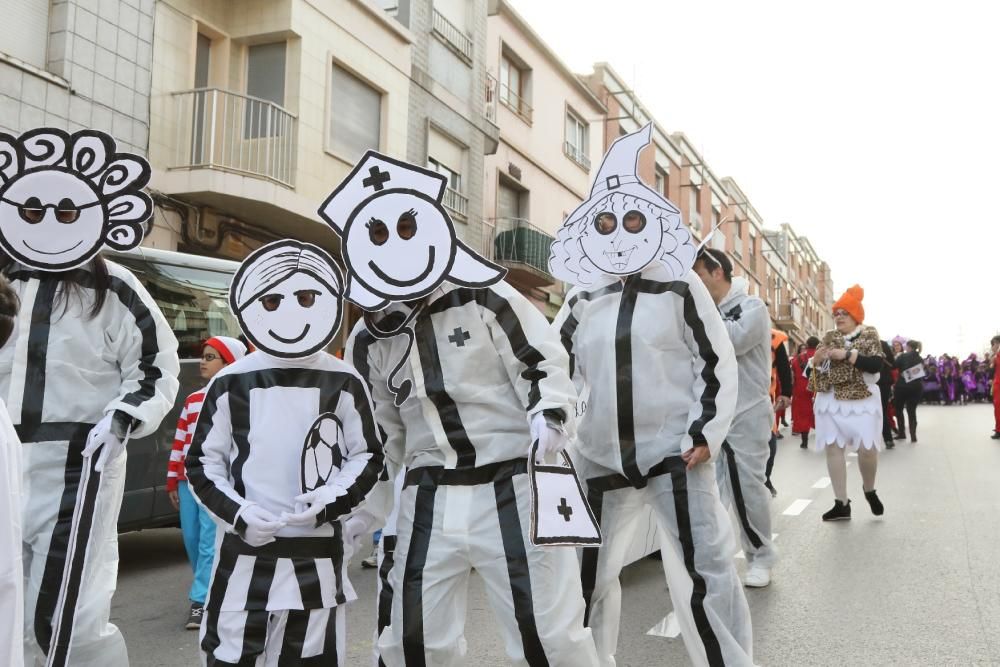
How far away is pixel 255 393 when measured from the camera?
121 inches

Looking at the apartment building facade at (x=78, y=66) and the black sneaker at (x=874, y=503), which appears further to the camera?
the apartment building facade at (x=78, y=66)

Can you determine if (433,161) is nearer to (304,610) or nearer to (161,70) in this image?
(161,70)

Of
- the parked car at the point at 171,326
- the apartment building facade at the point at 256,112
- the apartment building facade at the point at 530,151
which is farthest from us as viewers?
the apartment building facade at the point at 530,151

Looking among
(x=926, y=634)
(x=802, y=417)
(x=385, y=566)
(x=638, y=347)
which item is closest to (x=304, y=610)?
(x=385, y=566)

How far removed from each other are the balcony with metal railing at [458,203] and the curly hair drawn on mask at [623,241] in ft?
50.9

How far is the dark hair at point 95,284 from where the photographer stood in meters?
3.62

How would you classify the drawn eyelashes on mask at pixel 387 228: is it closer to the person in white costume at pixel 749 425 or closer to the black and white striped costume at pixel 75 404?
the black and white striped costume at pixel 75 404

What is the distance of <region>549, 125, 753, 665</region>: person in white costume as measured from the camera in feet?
11.8

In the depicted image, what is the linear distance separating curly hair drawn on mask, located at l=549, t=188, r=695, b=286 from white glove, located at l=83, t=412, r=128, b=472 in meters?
1.91

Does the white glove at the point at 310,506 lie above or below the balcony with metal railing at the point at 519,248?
below

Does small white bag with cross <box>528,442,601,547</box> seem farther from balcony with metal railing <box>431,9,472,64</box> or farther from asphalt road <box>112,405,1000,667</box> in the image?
balcony with metal railing <box>431,9,472,64</box>

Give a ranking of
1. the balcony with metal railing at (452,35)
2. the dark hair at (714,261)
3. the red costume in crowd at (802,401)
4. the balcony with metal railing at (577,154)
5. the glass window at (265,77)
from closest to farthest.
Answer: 1. the dark hair at (714,261)
2. the glass window at (265,77)
3. the red costume in crowd at (802,401)
4. the balcony with metal railing at (452,35)
5. the balcony with metal railing at (577,154)

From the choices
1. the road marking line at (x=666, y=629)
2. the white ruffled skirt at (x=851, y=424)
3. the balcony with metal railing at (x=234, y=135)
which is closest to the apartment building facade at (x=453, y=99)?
the balcony with metal railing at (x=234, y=135)

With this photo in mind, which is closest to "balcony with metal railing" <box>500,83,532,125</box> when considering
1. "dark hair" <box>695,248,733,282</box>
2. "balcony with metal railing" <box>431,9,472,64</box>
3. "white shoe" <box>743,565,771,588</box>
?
"balcony with metal railing" <box>431,9,472,64</box>
